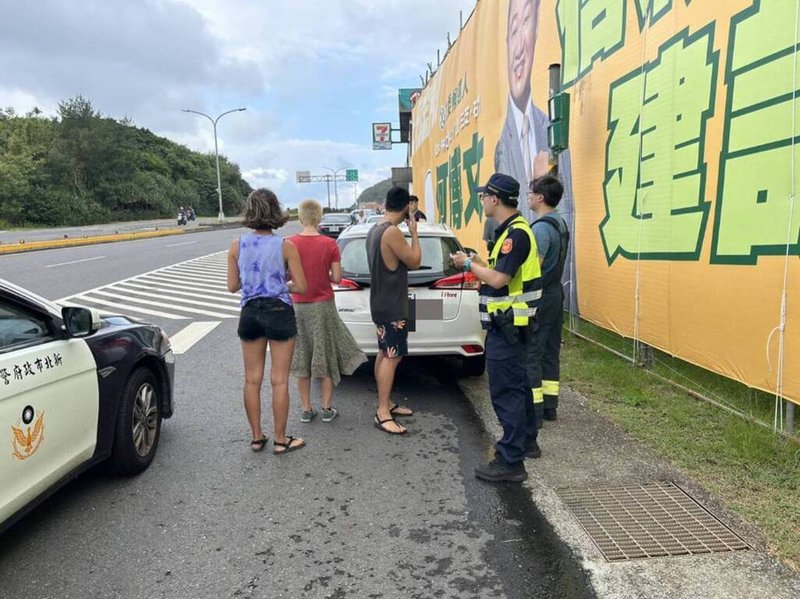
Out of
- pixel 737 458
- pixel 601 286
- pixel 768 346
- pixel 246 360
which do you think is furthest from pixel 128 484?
pixel 601 286

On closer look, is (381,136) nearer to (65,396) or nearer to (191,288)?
(191,288)

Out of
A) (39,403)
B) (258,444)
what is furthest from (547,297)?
(39,403)

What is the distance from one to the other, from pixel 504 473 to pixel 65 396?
8.19 feet

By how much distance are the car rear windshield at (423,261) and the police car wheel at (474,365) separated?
1.00m

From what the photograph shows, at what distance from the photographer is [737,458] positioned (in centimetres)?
373

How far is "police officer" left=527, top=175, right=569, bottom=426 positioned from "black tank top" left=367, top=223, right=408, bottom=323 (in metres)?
1.01

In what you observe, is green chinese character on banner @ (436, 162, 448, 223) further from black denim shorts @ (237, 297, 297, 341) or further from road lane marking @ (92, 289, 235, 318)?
black denim shorts @ (237, 297, 297, 341)

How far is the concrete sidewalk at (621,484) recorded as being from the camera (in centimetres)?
254

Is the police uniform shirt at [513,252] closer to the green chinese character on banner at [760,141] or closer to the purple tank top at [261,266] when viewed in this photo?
the purple tank top at [261,266]

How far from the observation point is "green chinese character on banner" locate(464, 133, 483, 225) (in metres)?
12.4

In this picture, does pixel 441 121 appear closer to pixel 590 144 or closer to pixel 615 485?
pixel 590 144

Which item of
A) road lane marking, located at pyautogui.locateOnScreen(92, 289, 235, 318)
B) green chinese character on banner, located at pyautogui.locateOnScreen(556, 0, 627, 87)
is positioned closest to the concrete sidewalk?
green chinese character on banner, located at pyautogui.locateOnScreen(556, 0, 627, 87)

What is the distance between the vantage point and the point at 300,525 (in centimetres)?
318

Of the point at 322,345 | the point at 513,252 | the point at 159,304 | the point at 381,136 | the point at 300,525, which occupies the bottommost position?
the point at 300,525
